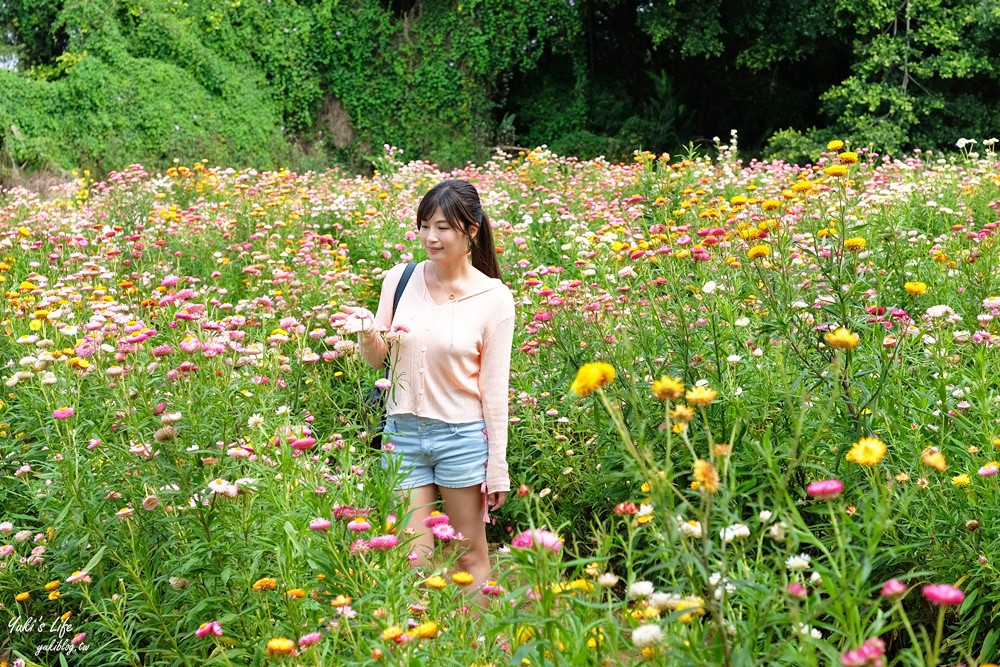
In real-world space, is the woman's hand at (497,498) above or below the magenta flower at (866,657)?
below

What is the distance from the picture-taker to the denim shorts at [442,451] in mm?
2924

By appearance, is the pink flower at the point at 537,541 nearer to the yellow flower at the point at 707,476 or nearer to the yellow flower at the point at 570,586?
the yellow flower at the point at 570,586

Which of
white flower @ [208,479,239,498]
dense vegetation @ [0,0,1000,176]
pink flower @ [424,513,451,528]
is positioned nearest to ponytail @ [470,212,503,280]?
pink flower @ [424,513,451,528]

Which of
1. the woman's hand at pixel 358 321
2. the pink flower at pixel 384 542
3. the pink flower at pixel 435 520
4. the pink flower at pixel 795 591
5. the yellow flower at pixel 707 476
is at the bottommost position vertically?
the pink flower at pixel 435 520

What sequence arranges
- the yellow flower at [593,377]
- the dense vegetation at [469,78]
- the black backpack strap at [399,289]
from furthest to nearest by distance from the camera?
1. the dense vegetation at [469,78]
2. the black backpack strap at [399,289]
3. the yellow flower at [593,377]

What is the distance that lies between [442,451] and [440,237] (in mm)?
673

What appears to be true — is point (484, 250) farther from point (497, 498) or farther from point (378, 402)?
point (497, 498)

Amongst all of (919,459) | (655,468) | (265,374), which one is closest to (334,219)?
(265,374)

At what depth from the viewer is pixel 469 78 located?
16.0 meters

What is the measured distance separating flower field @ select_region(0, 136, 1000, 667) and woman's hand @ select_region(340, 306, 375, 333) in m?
0.08

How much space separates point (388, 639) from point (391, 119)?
49.4 ft

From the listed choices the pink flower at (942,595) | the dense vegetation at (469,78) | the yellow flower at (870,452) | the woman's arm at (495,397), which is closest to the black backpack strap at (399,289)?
the woman's arm at (495,397)

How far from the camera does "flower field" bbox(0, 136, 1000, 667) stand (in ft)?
5.26

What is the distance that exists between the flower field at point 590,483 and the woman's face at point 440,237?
397mm
